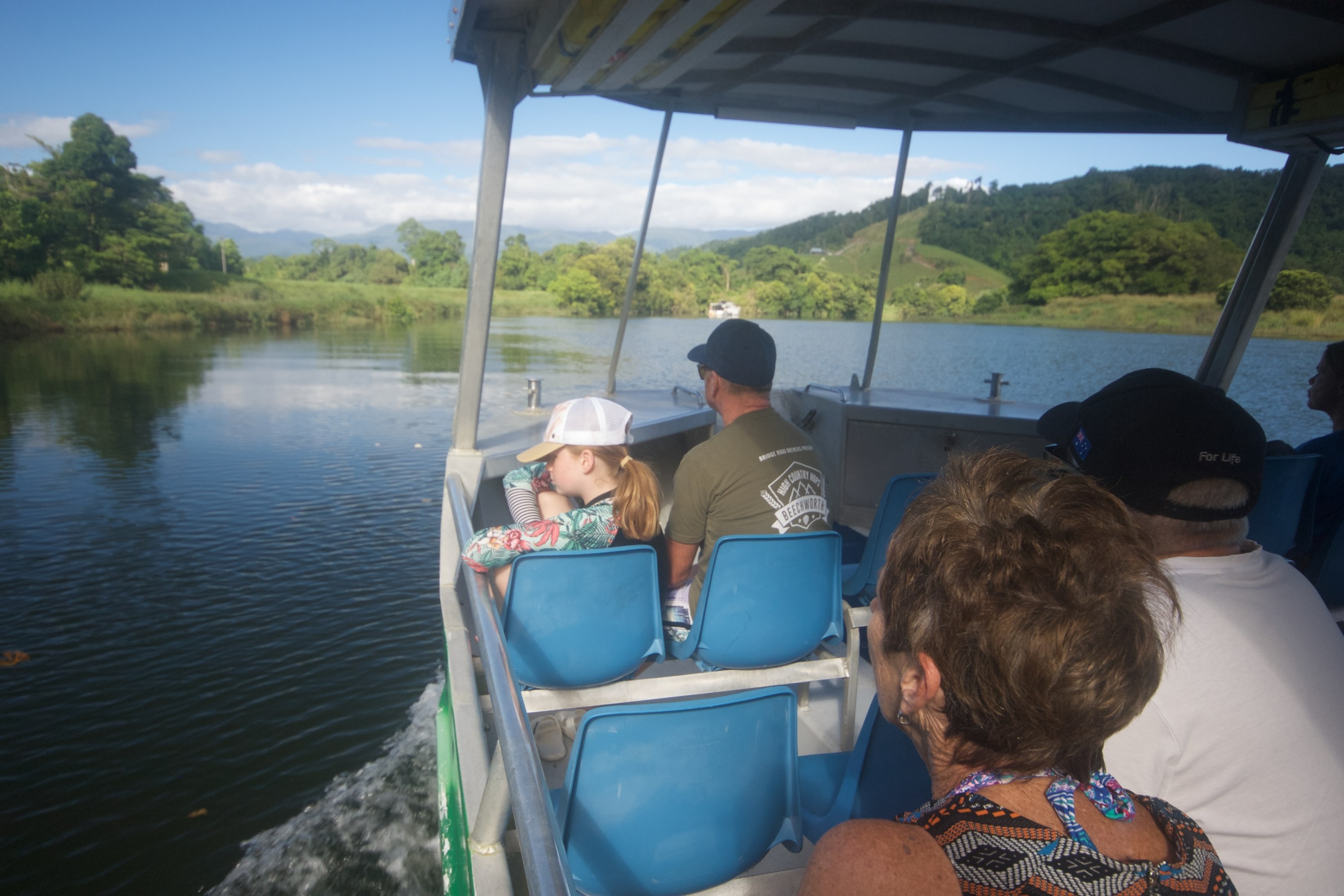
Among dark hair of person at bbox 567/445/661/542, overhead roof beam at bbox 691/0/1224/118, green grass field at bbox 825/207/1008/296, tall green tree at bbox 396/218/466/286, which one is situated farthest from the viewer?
tall green tree at bbox 396/218/466/286

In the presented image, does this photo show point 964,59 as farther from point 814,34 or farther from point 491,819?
point 491,819

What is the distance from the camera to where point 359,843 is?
4402 mm

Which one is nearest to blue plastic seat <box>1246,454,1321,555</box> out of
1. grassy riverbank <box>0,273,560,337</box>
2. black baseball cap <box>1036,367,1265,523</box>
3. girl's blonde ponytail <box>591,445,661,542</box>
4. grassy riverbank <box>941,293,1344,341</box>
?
black baseball cap <box>1036,367,1265,523</box>

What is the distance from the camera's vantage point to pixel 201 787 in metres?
5.05

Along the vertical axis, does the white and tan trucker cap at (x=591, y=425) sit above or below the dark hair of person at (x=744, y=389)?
below

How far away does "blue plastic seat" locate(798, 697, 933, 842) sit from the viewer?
1.36 m

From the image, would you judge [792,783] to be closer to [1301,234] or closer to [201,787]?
[1301,234]

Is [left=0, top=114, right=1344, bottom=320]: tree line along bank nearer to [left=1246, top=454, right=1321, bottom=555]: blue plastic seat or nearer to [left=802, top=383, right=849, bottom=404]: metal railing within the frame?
[left=802, top=383, right=849, bottom=404]: metal railing

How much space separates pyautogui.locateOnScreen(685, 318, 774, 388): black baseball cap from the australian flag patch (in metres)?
1.28

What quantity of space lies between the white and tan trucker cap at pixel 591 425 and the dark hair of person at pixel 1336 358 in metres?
2.75

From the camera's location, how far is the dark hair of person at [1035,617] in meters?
0.77

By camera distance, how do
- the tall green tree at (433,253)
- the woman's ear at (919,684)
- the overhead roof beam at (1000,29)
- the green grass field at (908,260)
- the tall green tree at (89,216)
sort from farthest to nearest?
the tall green tree at (433,253)
the tall green tree at (89,216)
the green grass field at (908,260)
the overhead roof beam at (1000,29)
the woman's ear at (919,684)

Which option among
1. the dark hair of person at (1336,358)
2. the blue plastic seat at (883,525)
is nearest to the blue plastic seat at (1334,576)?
the dark hair of person at (1336,358)

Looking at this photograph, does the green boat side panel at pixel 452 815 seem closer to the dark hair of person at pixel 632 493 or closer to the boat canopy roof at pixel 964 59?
the dark hair of person at pixel 632 493
